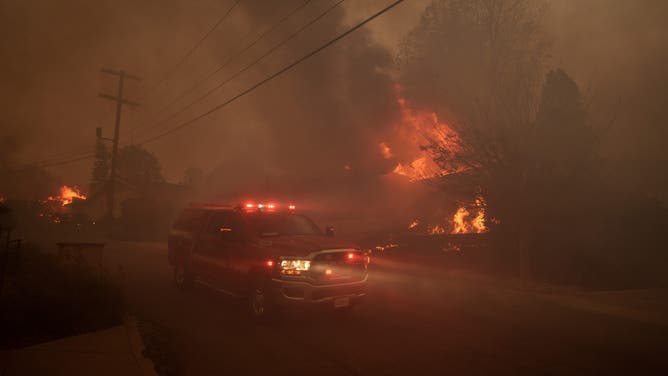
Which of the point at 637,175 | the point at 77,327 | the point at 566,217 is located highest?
the point at 637,175

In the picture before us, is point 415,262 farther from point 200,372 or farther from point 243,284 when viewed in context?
point 200,372

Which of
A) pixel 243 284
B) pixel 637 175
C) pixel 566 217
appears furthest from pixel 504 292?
pixel 637 175

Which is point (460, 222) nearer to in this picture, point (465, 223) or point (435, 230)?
point (465, 223)

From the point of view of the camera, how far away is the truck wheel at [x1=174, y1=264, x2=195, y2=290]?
9.72 meters

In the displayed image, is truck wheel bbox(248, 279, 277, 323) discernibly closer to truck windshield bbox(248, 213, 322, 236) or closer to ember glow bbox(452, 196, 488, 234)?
truck windshield bbox(248, 213, 322, 236)

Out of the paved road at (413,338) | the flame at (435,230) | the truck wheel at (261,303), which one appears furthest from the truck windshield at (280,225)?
the flame at (435,230)

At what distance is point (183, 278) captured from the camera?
9.88 m

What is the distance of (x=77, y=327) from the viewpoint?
5.73 metres

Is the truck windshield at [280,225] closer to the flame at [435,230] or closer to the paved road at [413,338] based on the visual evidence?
the paved road at [413,338]

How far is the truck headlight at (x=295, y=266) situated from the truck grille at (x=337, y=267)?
11cm

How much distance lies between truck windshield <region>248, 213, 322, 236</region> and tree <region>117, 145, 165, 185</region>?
6936cm

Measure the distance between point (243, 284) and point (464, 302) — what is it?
5500 millimetres

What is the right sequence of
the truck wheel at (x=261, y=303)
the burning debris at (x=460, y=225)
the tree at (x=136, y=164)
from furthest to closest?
the tree at (x=136, y=164)
the burning debris at (x=460, y=225)
the truck wheel at (x=261, y=303)

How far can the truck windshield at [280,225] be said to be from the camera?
772cm
